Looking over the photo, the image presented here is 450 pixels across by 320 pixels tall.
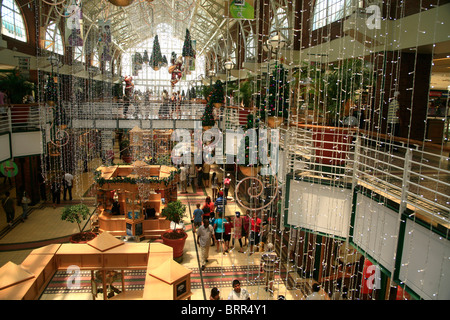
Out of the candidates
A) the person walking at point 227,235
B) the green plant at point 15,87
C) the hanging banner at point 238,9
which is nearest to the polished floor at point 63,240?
the person walking at point 227,235

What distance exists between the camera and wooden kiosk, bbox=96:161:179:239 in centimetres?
1009

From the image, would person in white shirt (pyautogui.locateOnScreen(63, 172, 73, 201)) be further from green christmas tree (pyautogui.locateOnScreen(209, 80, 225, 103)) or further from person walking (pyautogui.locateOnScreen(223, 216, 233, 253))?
person walking (pyautogui.locateOnScreen(223, 216, 233, 253))

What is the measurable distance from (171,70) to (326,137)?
1439 centimetres

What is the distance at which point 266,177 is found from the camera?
10.4 metres

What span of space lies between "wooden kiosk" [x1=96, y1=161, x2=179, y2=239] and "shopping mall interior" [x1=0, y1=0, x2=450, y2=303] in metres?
0.04

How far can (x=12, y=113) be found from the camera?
11414 millimetres

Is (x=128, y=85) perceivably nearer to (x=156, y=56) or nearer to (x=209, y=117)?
(x=156, y=56)

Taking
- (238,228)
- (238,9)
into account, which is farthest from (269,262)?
(238,9)

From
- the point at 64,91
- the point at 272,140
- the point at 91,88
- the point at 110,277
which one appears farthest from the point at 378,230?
the point at 91,88

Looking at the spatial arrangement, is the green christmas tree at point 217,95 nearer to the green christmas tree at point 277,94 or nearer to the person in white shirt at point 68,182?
the green christmas tree at point 277,94

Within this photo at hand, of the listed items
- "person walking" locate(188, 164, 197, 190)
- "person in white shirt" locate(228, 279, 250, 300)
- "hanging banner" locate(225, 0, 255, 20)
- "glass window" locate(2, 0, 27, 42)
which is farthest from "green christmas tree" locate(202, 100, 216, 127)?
"person in white shirt" locate(228, 279, 250, 300)

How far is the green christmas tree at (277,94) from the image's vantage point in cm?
743

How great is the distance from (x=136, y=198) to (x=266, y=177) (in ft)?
13.2
